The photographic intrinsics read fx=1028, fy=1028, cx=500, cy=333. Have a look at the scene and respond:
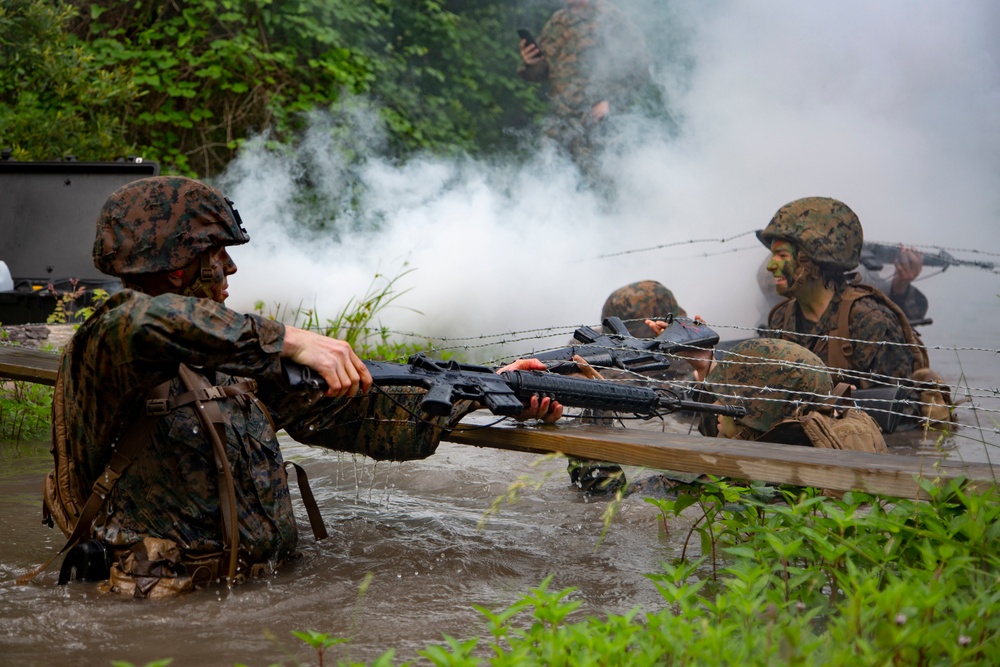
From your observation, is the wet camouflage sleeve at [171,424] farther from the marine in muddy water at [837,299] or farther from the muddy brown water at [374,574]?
the marine in muddy water at [837,299]

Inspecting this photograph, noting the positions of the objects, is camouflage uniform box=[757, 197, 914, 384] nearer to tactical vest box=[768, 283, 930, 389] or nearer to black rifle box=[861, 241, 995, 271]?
tactical vest box=[768, 283, 930, 389]

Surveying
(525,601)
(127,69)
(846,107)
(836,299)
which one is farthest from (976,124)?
(525,601)

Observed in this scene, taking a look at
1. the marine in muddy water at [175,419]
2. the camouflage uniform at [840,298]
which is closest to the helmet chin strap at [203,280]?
the marine in muddy water at [175,419]

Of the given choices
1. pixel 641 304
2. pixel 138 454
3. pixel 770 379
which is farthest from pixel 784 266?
pixel 138 454

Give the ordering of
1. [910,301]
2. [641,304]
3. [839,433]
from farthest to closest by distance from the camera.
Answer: [910,301], [641,304], [839,433]

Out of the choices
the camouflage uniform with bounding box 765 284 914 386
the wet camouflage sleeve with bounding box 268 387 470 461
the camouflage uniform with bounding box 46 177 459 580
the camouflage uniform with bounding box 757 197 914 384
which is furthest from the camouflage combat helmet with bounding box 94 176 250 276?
the camouflage uniform with bounding box 757 197 914 384

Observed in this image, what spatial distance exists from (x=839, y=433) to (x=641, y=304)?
2.85 m

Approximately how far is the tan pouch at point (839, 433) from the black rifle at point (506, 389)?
90 centimetres

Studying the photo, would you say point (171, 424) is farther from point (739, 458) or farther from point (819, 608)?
point (819, 608)

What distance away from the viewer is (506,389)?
12.3 ft

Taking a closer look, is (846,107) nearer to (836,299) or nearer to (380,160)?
(380,160)

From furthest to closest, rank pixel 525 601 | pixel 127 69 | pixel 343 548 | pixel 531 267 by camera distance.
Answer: pixel 127 69 → pixel 531 267 → pixel 343 548 → pixel 525 601

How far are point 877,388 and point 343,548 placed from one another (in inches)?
153

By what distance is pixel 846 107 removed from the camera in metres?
12.4
